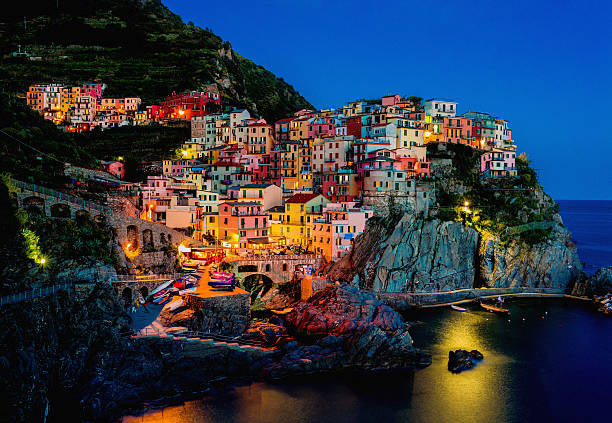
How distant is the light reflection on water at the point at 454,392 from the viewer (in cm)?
2912

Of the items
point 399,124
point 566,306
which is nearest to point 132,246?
point 399,124

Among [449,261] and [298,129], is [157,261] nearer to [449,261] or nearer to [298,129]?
[449,261]

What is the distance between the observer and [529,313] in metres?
50.3

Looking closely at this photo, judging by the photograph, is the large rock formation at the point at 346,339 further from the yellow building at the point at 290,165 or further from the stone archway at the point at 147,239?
the yellow building at the point at 290,165

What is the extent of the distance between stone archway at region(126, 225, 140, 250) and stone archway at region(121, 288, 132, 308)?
325 inches

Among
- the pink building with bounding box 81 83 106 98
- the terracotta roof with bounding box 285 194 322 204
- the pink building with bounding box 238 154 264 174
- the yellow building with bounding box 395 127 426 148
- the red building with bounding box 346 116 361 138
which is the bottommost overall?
the terracotta roof with bounding box 285 194 322 204

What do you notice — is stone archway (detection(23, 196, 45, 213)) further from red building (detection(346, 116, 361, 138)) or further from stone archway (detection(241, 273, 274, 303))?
red building (detection(346, 116, 361, 138))

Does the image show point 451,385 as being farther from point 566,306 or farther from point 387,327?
point 566,306

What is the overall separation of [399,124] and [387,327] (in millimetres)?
34765

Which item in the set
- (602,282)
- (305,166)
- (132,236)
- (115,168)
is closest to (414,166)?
(305,166)

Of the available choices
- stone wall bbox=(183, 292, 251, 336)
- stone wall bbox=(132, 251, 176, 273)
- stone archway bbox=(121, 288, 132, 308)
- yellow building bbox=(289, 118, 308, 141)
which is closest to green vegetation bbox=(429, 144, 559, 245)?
yellow building bbox=(289, 118, 308, 141)

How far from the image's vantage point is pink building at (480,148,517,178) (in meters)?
67.4

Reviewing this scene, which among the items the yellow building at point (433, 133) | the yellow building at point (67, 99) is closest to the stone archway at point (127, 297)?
the yellow building at point (433, 133)

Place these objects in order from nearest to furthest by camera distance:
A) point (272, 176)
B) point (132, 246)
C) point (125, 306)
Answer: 1. point (125, 306)
2. point (132, 246)
3. point (272, 176)
